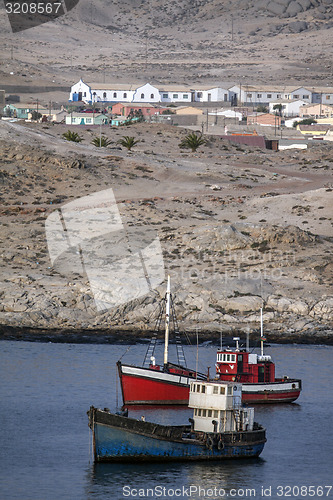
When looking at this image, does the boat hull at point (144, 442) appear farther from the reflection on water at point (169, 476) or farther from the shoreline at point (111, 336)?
the shoreline at point (111, 336)

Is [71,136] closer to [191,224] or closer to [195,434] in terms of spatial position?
[191,224]

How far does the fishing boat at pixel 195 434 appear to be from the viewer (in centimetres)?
4238

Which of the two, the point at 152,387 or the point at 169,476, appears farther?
the point at 152,387

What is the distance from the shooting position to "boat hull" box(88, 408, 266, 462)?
42.2 meters

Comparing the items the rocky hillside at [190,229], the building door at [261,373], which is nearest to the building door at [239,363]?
the building door at [261,373]

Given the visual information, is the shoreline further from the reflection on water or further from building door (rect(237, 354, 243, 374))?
the reflection on water

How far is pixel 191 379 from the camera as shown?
53.6 metres

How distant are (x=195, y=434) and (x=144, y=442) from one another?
8.31 ft

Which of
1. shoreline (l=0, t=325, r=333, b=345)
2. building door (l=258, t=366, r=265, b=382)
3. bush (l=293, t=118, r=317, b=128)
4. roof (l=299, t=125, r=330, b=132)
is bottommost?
shoreline (l=0, t=325, r=333, b=345)

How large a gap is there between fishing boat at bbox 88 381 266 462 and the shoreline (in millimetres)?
27286

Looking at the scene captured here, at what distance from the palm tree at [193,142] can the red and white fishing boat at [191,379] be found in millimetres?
74479

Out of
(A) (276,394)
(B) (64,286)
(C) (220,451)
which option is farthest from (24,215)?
(C) (220,451)

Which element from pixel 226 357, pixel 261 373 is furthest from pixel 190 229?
pixel 226 357

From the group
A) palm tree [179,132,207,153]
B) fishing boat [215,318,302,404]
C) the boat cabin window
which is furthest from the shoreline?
palm tree [179,132,207,153]
